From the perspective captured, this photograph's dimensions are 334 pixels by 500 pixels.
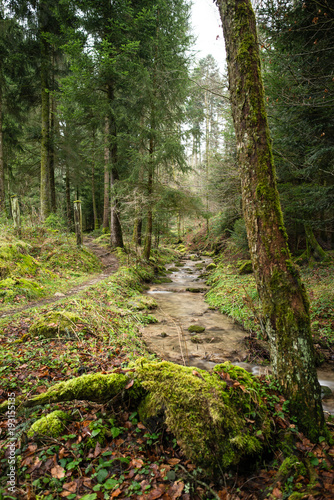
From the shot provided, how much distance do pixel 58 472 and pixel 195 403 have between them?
139 cm

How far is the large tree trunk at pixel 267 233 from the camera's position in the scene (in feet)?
9.24

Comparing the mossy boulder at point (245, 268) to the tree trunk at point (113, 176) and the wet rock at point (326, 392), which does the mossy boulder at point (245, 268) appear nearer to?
the tree trunk at point (113, 176)

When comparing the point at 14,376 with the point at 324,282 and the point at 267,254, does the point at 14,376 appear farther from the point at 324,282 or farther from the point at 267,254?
the point at 324,282

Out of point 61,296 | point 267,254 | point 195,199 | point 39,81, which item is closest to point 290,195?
point 195,199

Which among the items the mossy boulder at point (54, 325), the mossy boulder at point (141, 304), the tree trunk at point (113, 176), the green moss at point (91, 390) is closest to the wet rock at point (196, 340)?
the mossy boulder at point (141, 304)

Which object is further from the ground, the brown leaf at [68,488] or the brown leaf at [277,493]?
the brown leaf at [68,488]

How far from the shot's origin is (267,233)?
9.84 ft

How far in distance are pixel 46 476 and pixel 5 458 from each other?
0.43 m

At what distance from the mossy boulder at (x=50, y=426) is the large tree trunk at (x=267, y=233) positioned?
2.59 metres

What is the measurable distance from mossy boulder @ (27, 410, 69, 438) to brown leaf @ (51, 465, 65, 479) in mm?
316

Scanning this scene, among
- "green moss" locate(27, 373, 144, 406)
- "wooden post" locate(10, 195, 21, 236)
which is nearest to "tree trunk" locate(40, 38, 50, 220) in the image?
"wooden post" locate(10, 195, 21, 236)

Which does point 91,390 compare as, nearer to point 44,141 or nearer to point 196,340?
point 196,340

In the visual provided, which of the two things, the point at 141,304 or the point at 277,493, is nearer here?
the point at 277,493

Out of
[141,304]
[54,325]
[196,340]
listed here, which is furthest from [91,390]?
[141,304]
